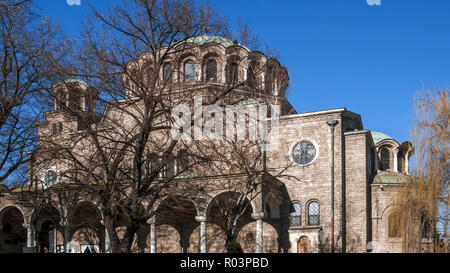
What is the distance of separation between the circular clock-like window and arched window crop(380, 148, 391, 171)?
5.24 metres

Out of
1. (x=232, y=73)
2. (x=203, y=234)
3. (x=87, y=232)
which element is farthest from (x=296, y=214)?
(x=232, y=73)

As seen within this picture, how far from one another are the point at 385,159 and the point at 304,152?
5663mm

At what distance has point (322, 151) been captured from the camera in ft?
93.6

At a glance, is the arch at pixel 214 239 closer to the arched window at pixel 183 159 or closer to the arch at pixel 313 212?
the arch at pixel 313 212

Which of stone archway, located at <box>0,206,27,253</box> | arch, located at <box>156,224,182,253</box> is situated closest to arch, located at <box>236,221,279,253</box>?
arch, located at <box>156,224,182,253</box>

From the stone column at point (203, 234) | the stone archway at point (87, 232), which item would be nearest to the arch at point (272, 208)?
the stone column at point (203, 234)

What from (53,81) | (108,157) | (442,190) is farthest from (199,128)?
(442,190)

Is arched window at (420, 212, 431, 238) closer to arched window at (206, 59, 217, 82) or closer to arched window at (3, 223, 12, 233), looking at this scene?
arched window at (206, 59, 217, 82)

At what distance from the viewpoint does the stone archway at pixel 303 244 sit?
27609 mm

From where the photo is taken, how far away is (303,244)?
27.8 m

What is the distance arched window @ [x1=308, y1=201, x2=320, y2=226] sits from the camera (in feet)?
91.5

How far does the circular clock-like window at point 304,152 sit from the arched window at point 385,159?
5239 millimetres
